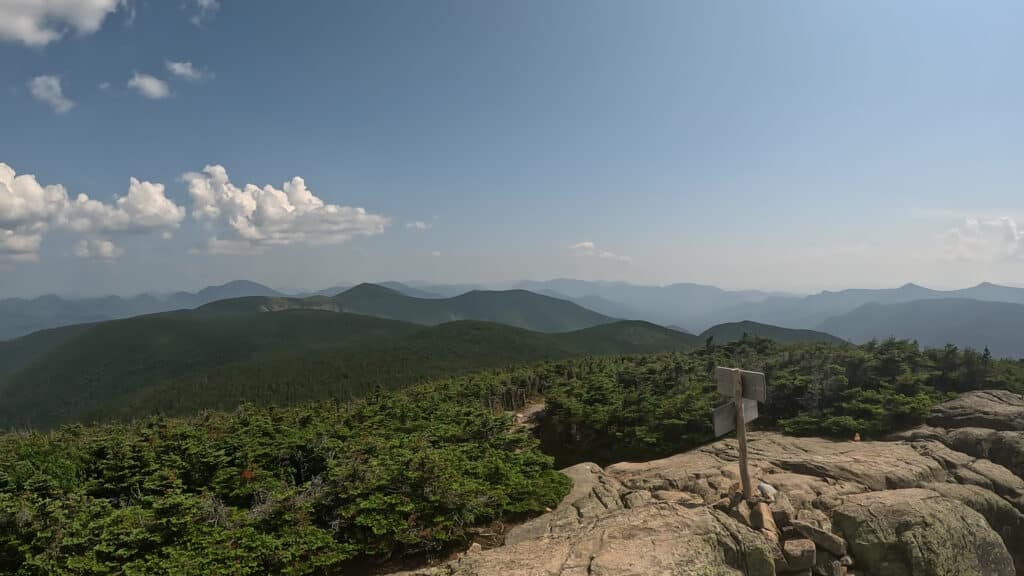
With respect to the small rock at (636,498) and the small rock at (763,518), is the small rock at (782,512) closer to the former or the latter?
the small rock at (763,518)

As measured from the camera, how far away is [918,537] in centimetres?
869

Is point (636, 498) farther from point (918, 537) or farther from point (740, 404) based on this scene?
point (918, 537)

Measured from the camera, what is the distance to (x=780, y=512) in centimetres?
941

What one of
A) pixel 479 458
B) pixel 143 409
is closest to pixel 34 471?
pixel 479 458

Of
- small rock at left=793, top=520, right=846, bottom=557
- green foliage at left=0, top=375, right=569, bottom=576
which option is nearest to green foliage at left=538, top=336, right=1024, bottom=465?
green foliage at left=0, top=375, right=569, bottom=576

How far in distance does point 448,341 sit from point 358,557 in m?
123

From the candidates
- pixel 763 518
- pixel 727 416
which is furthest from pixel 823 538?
pixel 727 416

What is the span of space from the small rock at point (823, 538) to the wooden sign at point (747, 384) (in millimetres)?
2638

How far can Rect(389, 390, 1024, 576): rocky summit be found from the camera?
7766mm

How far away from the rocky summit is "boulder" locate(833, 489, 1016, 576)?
2 centimetres

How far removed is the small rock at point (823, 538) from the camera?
8.66 m

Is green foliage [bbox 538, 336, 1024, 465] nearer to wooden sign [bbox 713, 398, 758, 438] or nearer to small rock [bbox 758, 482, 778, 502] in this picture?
small rock [bbox 758, 482, 778, 502]

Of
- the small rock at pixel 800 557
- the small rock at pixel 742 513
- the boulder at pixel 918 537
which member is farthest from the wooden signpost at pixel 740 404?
the boulder at pixel 918 537

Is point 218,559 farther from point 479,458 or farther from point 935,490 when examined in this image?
point 935,490
